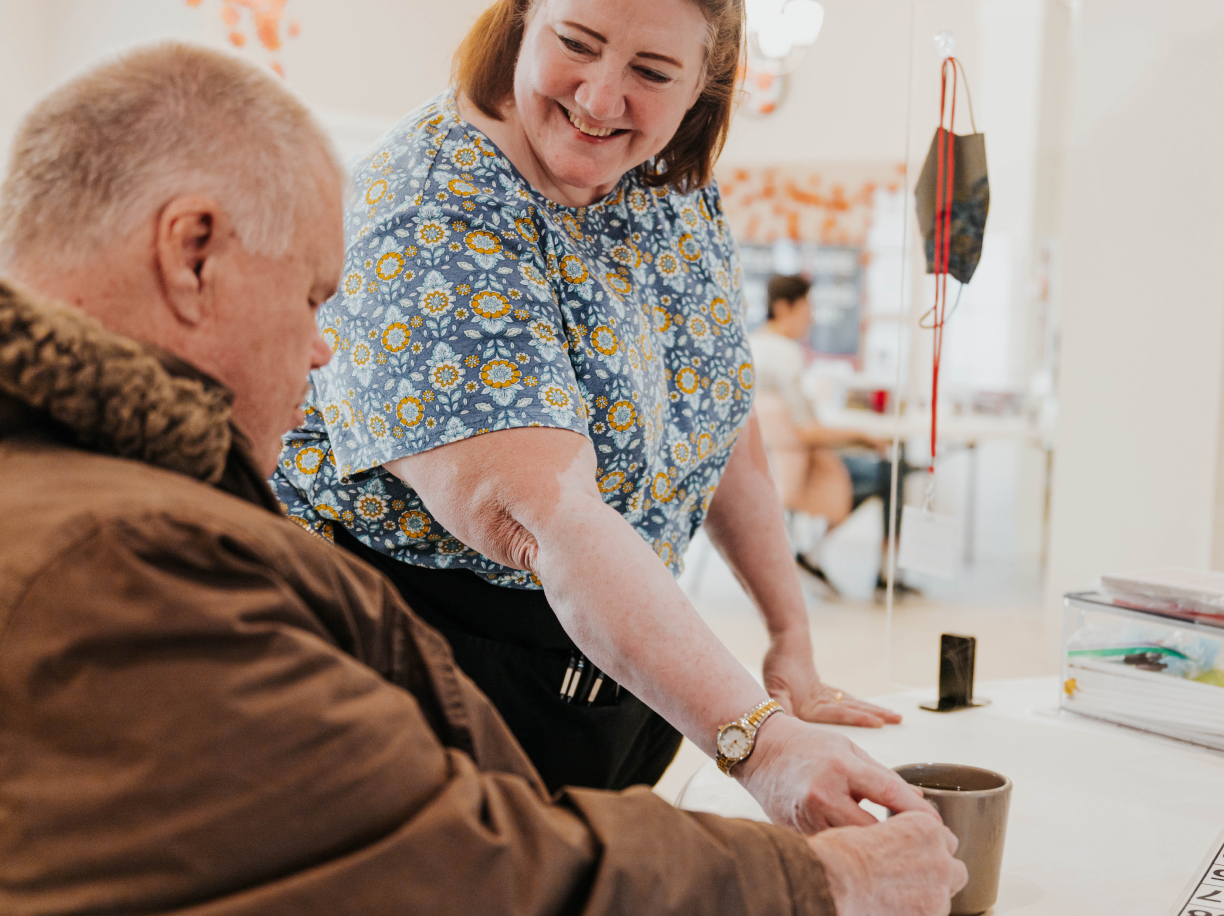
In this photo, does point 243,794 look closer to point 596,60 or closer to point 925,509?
point 596,60

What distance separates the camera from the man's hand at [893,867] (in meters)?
0.76

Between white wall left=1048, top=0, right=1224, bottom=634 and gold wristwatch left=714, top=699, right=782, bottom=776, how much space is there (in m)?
1.80

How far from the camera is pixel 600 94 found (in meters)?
1.18

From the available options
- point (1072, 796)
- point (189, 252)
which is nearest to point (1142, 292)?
point (1072, 796)

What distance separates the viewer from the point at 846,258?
9.83 meters

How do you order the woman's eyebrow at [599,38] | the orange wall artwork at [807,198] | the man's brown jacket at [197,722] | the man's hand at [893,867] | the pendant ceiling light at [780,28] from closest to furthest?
the man's brown jacket at [197,722] → the man's hand at [893,867] → the woman's eyebrow at [599,38] → the pendant ceiling light at [780,28] → the orange wall artwork at [807,198]

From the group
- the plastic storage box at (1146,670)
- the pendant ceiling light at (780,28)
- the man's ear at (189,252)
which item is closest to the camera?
Answer: the man's ear at (189,252)

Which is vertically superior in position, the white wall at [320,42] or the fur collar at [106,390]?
the white wall at [320,42]

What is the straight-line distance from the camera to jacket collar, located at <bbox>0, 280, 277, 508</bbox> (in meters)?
0.58

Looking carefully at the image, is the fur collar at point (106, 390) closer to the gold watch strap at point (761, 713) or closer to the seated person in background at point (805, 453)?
the gold watch strap at point (761, 713)

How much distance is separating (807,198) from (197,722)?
31.0 feet

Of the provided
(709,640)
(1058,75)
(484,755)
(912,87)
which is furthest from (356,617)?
(1058,75)

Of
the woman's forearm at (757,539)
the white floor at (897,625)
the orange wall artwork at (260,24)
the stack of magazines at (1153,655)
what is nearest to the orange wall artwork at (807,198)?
the white floor at (897,625)

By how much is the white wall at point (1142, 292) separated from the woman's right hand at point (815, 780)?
1.79 metres
